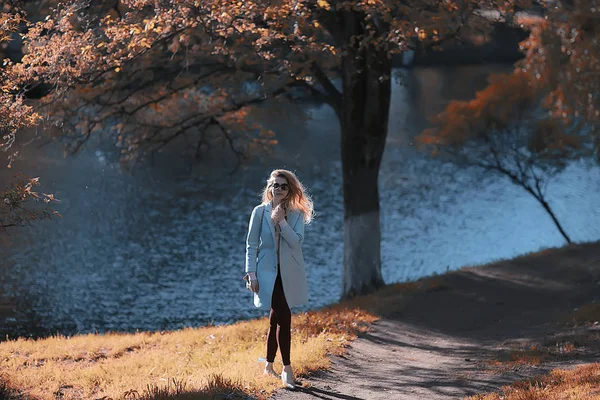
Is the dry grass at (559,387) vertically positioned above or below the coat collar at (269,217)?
below

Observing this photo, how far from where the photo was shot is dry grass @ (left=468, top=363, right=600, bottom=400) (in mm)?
7391

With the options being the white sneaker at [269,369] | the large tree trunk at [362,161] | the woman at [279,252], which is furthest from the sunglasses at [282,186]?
the large tree trunk at [362,161]

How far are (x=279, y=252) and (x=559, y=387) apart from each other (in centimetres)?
293

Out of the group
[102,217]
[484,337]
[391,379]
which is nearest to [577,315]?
[484,337]

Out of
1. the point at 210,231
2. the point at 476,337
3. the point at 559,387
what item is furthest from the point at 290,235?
the point at 210,231

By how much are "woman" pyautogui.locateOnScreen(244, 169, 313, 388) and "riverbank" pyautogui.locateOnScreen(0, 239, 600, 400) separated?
0.80m

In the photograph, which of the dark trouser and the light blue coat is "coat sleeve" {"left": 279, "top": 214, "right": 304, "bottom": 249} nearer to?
the light blue coat

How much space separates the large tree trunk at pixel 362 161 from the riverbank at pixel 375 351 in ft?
2.61

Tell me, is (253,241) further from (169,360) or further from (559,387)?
(169,360)

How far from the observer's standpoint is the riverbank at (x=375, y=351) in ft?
27.4

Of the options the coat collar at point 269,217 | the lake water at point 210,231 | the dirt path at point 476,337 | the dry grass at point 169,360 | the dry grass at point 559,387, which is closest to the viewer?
the dry grass at point 559,387

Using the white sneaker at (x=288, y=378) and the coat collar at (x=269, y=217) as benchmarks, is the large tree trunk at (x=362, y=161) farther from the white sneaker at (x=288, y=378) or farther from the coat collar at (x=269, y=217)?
the white sneaker at (x=288, y=378)

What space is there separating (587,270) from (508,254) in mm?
7915

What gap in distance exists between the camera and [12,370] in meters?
9.76
